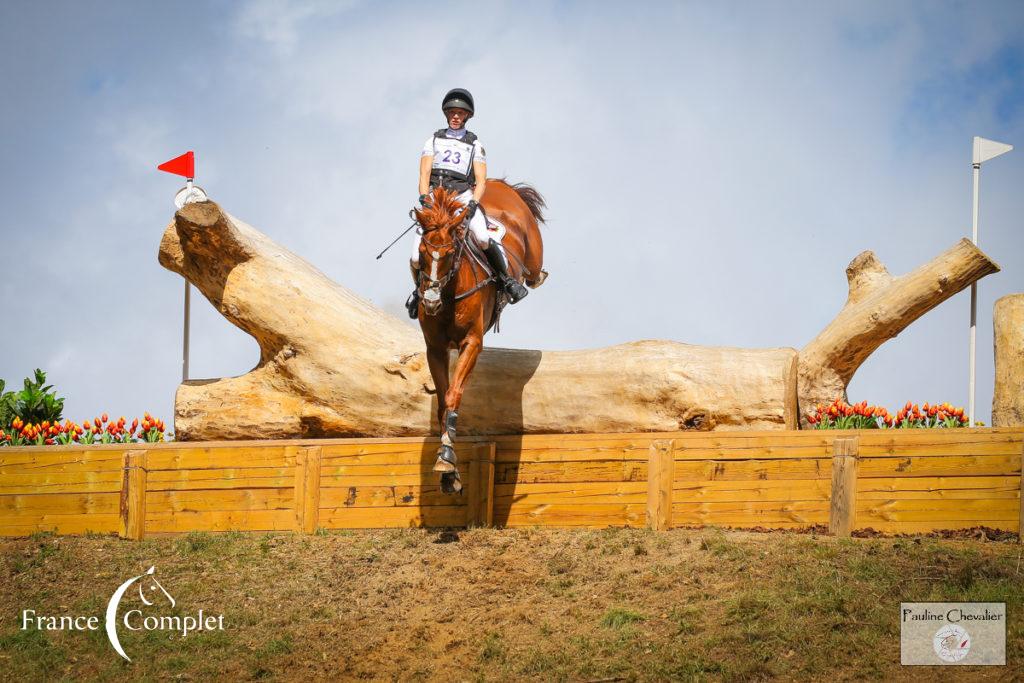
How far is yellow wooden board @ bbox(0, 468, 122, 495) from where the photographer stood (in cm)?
1210

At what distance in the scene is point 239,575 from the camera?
10562mm

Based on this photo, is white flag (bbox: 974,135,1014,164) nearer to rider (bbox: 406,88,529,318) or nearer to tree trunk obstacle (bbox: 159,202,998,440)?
tree trunk obstacle (bbox: 159,202,998,440)

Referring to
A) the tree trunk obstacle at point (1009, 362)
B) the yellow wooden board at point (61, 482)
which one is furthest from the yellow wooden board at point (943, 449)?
the yellow wooden board at point (61, 482)

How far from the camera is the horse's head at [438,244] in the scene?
9.95 metres

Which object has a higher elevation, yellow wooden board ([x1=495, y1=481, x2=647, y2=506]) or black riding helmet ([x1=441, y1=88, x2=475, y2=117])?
black riding helmet ([x1=441, y1=88, x2=475, y2=117])

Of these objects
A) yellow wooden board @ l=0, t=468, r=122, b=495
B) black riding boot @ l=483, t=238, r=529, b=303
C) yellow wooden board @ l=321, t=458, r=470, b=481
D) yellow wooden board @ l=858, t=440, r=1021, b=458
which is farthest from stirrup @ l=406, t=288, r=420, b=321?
yellow wooden board @ l=858, t=440, r=1021, b=458

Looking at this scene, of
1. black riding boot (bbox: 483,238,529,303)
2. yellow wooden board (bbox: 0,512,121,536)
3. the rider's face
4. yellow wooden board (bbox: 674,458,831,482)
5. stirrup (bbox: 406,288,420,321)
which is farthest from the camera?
yellow wooden board (bbox: 0,512,121,536)

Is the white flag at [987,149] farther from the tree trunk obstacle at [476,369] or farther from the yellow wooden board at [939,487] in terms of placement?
the yellow wooden board at [939,487]

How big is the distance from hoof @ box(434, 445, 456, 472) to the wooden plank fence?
1497mm

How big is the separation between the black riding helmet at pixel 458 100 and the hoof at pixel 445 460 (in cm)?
355

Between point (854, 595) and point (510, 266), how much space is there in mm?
4817

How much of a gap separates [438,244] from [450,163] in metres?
1.62

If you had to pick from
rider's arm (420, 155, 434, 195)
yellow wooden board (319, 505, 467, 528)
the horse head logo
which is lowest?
the horse head logo

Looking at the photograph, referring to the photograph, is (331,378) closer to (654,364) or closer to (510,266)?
(510,266)
